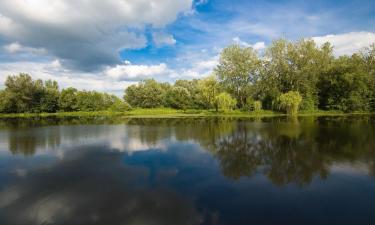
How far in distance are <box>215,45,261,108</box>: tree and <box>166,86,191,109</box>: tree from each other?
48.7 ft

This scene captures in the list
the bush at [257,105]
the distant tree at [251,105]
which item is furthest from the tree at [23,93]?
the bush at [257,105]

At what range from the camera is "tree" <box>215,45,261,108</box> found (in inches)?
1858

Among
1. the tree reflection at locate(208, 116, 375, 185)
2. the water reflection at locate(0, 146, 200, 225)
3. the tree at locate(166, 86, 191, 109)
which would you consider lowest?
the water reflection at locate(0, 146, 200, 225)

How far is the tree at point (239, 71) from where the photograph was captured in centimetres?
4718

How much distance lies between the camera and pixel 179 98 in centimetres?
6175

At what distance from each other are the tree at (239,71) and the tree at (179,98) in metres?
14.9

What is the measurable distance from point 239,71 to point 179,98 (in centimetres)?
1987

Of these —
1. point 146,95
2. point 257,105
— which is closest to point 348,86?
point 257,105

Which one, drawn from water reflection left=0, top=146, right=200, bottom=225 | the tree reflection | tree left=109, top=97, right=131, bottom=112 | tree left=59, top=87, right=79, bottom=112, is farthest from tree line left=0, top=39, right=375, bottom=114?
water reflection left=0, top=146, right=200, bottom=225

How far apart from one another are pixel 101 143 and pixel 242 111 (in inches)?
1318

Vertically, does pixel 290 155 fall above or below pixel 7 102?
below

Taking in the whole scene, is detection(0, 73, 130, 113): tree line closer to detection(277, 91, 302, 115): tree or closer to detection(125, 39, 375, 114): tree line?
detection(125, 39, 375, 114): tree line

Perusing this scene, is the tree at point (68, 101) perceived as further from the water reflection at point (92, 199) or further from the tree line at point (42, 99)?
the water reflection at point (92, 199)

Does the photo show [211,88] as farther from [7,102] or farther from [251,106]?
[7,102]
